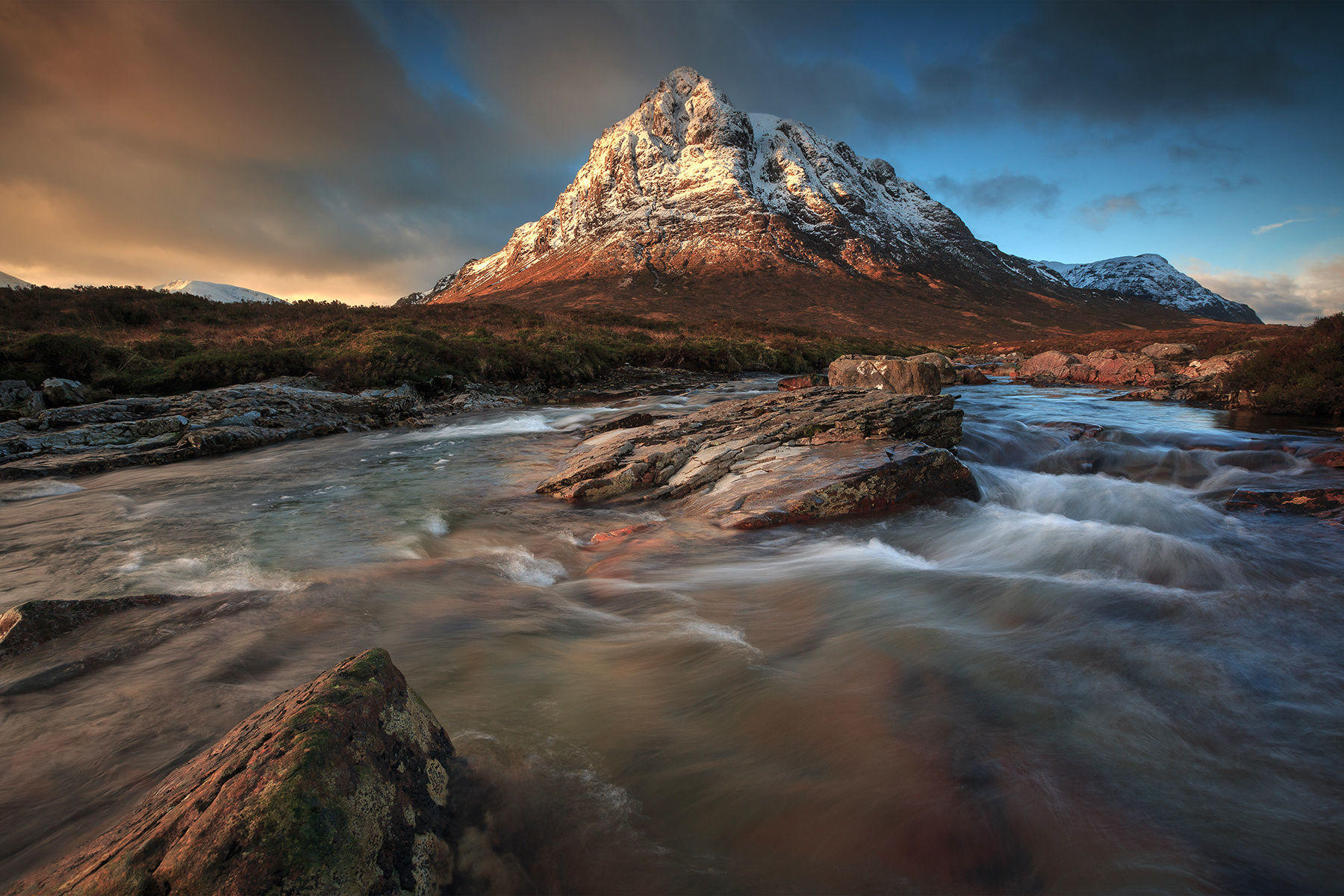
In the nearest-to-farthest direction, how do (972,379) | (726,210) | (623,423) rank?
(623,423) < (972,379) < (726,210)

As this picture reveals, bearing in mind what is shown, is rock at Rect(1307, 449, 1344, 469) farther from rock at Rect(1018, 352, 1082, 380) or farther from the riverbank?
rock at Rect(1018, 352, 1082, 380)

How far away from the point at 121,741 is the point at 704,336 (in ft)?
98.1

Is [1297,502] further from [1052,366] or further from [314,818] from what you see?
[1052,366]

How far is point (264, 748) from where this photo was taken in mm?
1642

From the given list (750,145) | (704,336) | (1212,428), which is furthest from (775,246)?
(1212,428)

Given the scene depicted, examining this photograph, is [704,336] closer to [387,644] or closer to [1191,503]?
[1191,503]

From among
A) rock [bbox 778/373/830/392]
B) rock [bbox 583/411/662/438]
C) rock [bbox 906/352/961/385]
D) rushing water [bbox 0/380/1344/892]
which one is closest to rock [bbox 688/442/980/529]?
rushing water [bbox 0/380/1344/892]

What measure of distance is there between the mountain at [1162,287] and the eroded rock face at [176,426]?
180049 mm

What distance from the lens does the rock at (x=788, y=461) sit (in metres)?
6.25

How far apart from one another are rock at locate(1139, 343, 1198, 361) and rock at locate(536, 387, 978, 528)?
939 inches

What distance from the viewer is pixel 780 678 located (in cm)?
325

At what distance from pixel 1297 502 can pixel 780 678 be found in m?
6.93

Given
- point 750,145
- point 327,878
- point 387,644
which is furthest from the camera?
point 750,145

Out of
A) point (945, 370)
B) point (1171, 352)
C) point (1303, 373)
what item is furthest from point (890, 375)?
point (1171, 352)
